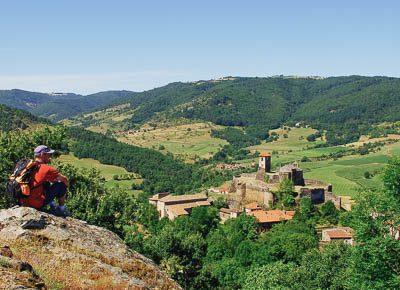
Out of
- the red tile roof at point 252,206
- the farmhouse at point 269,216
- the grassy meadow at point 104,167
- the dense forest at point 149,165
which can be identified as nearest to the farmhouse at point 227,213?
the red tile roof at point 252,206

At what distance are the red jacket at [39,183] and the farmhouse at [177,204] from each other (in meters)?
67.4

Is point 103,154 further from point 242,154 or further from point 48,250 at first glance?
point 48,250

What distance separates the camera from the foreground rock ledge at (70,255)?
423 inches

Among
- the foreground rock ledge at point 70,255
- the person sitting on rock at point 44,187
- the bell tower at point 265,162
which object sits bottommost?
the bell tower at point 265,162

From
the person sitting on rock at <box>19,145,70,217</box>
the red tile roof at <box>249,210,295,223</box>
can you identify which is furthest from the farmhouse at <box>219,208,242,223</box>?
the person sitting on rock at <box>19,145,70,217</box>

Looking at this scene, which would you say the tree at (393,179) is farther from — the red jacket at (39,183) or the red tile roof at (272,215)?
the red tile roof at (272,215)

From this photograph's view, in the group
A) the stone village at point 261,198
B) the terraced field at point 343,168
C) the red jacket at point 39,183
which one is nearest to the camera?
the red jacket at point 39,183

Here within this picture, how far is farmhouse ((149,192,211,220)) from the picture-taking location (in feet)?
269

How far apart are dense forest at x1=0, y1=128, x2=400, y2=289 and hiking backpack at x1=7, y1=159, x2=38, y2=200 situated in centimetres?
1085

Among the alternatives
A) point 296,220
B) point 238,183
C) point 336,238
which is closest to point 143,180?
point 238,183

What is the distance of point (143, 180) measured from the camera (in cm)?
13300

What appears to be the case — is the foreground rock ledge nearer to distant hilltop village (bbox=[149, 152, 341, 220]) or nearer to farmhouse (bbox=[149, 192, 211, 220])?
distant hilltop village (bbox=[149, 152, 341, 220])

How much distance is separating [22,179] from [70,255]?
7.97 feet

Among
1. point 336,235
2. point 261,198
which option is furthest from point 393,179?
point 261,198
